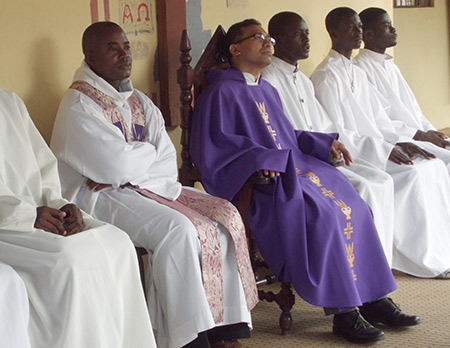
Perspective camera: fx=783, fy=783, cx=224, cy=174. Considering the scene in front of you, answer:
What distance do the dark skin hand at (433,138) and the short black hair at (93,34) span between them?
2.81 m

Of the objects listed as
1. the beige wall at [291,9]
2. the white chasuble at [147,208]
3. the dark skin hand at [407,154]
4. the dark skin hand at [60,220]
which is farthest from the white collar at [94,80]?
the dark skin hand at [407,154]

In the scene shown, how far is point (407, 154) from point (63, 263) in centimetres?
307

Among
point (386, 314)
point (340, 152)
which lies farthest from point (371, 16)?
point (386, 314)

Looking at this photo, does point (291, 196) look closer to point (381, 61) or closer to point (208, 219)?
point (208, 219)

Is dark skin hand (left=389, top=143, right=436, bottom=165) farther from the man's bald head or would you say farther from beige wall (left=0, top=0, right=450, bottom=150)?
the man's bald head

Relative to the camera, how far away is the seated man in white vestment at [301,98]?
16.1ft

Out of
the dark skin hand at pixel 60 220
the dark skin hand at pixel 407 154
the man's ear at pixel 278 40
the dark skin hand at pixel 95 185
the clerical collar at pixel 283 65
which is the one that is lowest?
the dark skin hand at pixel 407 154

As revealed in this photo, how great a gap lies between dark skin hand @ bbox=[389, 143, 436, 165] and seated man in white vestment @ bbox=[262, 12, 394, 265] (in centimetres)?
26

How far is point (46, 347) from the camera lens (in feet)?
9.82

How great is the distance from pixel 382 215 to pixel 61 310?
251 cm

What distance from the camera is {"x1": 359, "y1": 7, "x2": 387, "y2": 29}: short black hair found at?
6051 mm

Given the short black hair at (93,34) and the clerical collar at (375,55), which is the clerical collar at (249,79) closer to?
the short black hair at (93,34)

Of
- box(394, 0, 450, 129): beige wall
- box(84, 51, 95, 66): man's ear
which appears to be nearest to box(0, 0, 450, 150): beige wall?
box(84, 51, 95, 66): man's ear

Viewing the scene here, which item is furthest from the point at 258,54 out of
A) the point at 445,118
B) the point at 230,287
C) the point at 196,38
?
the point at 445,118
